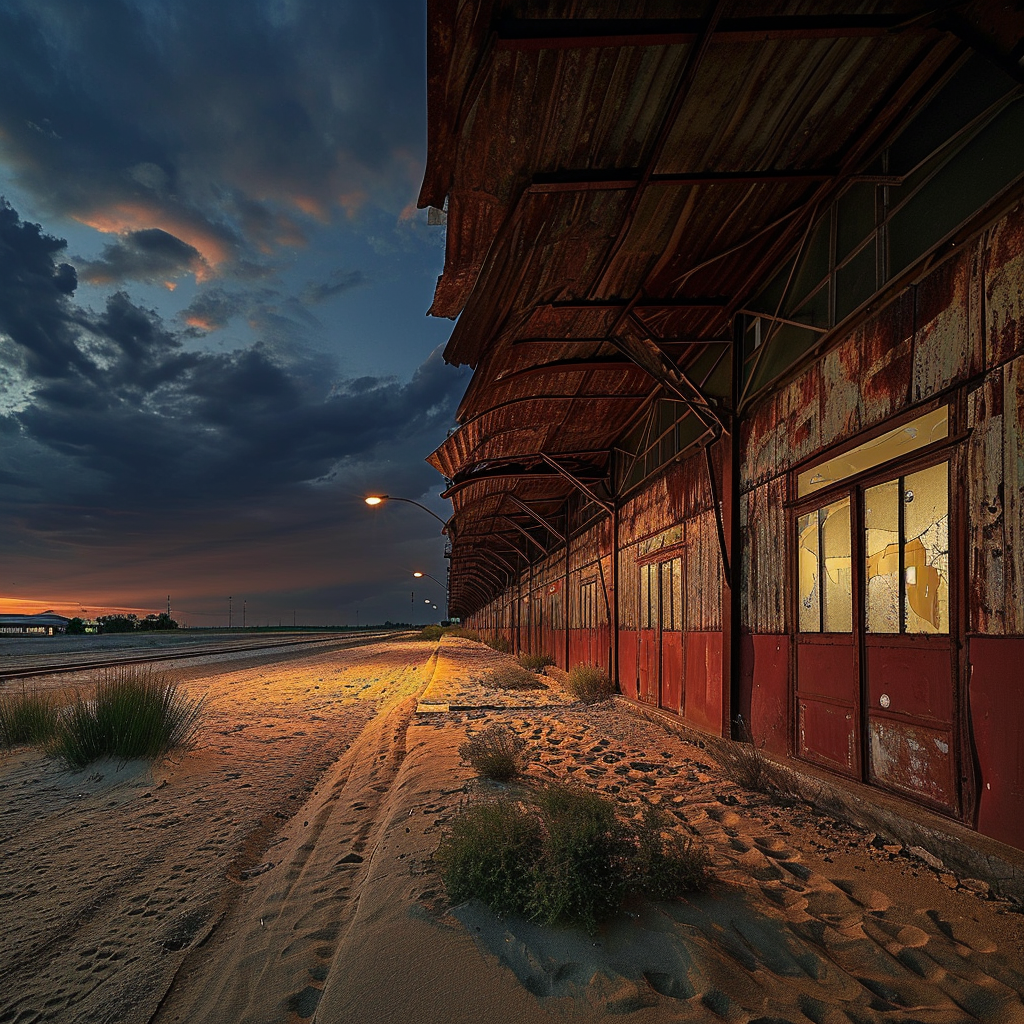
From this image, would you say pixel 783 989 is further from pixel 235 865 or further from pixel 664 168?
pixel 664 168

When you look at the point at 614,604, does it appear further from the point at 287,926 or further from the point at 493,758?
the point at 287,926

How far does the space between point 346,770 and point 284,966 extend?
16.8 feet

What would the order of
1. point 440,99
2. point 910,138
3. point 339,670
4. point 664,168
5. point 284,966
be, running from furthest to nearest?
point 339,670 < point 664,168 < point 910,138 < point 440,99 < point 284,966

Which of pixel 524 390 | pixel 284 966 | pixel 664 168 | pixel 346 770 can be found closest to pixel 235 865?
pixel 284 966

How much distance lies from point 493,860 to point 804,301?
586 centimetres

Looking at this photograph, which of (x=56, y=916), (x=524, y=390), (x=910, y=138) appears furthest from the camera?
(x=524, y=390)

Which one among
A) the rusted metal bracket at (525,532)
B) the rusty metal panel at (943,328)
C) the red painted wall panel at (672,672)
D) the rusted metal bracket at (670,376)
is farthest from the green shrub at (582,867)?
the rusted metal bracket at (525,532)

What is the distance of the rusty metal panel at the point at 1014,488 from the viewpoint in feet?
13.1

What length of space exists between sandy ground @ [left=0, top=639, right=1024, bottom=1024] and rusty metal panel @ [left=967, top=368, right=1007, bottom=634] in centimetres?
168

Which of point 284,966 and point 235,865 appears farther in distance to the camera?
point 235,865

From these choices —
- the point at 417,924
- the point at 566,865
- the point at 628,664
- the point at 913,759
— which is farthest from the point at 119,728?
the point at 628,664

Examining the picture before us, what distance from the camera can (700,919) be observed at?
3.73 metres

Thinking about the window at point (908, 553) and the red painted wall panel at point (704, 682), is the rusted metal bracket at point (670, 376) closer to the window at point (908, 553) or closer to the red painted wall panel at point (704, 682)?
the red painted wall panel at point (704, 682)

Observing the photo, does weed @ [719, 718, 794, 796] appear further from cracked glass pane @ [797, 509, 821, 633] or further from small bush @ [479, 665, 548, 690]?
small bush @ [479, 665, 548, 690]
